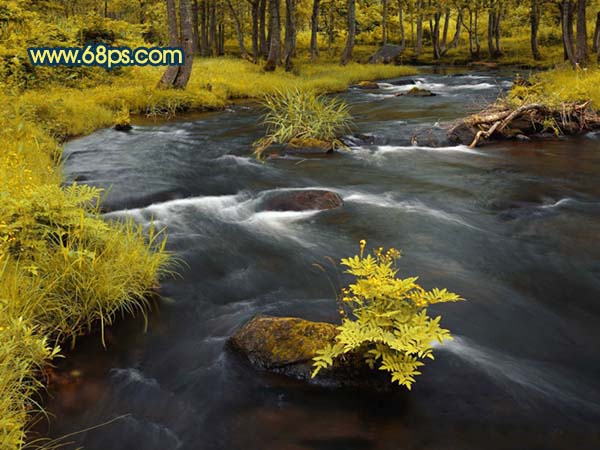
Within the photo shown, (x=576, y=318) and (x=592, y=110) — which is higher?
(x=592, y=110)

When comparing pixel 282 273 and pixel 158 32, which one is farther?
pixel 158 32

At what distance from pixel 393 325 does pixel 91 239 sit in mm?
2927

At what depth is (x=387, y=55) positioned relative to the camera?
38.9 m

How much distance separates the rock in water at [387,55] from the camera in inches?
1511

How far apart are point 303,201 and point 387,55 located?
1349 inches

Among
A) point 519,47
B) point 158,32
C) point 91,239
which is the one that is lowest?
point 91,239

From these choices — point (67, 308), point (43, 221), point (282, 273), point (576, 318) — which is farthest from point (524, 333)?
point (43, 221)

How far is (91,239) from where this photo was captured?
4.61 m

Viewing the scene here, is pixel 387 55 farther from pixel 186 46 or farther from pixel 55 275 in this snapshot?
pixel 55 275

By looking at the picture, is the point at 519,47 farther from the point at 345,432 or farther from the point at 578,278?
the point at 345,432

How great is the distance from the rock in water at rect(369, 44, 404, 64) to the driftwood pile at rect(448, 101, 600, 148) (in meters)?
27.2

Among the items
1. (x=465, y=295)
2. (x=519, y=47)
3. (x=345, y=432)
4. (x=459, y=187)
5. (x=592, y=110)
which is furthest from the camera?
(x=519, y=47)

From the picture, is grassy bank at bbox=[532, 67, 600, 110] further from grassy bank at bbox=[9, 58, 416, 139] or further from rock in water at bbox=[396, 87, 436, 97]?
grassy bank at bbox=[9, 58, 416, 139]

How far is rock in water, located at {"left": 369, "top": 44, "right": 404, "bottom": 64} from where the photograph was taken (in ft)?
126
